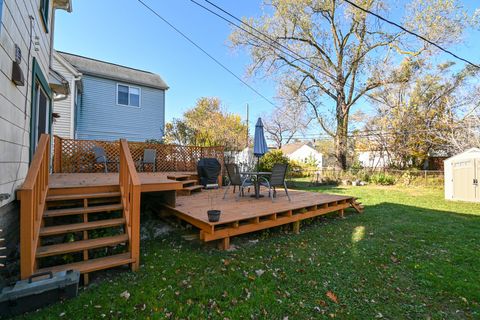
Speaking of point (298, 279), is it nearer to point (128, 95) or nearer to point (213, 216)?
point (213, 216)

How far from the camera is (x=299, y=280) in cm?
272

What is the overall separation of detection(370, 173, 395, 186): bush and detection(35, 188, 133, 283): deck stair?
515 inches

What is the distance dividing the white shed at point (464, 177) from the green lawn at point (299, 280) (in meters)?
4.85

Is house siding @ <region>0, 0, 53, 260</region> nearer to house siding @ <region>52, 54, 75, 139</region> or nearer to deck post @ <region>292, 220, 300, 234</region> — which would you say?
deck post @ <region>292, 220, 300, 234</region>

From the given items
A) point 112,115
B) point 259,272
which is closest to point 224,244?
point 259,272

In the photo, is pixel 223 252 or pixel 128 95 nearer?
pixel 223 252

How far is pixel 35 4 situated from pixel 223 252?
15.1ft

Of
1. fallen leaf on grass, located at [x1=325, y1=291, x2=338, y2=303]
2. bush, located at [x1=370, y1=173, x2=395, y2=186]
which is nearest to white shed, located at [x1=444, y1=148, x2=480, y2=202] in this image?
bush, located at [x1=370, y1=173, x2=395, y2=186]

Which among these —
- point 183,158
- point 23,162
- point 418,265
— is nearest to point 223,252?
point 418,265

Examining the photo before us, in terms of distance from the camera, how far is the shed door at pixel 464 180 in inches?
313

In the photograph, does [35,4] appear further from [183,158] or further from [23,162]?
[183,158]

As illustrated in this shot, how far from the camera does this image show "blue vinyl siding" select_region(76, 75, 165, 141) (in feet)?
37.4

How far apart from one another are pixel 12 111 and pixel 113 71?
11.5 m

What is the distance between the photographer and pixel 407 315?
2.18 meters
